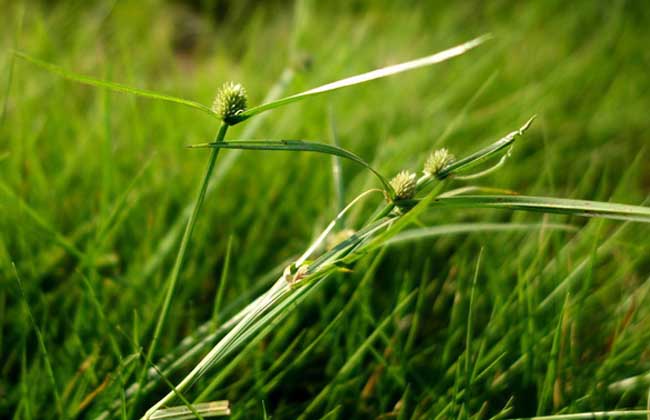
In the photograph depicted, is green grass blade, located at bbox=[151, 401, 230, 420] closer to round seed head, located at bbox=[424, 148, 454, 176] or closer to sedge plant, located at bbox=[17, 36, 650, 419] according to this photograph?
sedge plant, located at bbox=[17, 36, 650, 419]

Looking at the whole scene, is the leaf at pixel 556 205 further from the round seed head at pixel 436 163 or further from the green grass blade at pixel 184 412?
the green grass blade at pixel 184 412

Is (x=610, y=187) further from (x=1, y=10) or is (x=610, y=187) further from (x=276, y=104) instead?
(x=1, y=10)

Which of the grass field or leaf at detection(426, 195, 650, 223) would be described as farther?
the grass field

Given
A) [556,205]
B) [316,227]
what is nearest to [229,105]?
[556,205]

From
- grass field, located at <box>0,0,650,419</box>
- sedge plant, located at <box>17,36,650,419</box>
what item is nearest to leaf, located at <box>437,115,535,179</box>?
sedge plant, located at <box>17,36,650,419</box>

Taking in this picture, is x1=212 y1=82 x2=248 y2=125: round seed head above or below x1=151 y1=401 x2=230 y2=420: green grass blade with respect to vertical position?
above

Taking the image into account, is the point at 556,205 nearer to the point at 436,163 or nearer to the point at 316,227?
the point at 436,163
